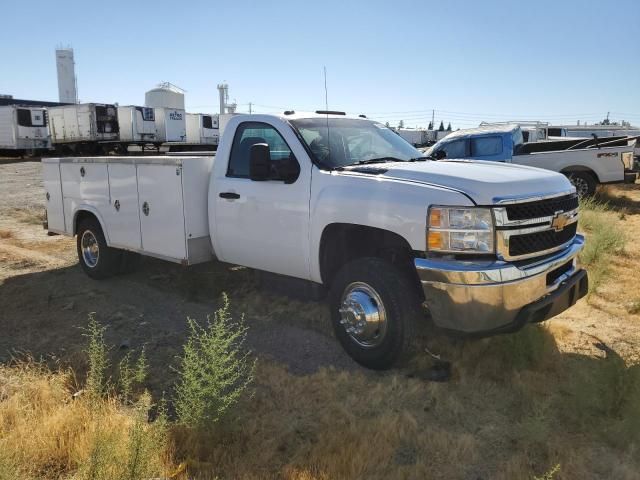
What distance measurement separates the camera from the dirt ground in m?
3.17

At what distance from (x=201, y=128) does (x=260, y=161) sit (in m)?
34.1

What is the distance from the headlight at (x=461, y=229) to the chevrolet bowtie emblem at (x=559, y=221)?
2.25 ft

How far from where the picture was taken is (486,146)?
42.1ft

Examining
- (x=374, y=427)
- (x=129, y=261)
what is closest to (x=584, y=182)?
(x=129, y=261)

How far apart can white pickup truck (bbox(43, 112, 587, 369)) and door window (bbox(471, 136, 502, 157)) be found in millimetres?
7848

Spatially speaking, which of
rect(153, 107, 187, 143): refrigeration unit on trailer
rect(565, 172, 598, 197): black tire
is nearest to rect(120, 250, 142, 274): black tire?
rect(565, 172, 598, 197): black tire

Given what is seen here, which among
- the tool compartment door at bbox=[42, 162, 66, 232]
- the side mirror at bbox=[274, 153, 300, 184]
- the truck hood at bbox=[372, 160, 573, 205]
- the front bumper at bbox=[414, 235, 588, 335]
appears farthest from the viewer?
the tool compartment door at bbox=[42, 162, 66, 232]

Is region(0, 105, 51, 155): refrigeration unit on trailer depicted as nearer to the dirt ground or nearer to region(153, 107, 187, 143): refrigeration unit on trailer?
region(153, 107, 187, 143): refrigeration unit on trailer

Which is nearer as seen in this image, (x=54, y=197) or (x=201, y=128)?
(x=54, y=197)

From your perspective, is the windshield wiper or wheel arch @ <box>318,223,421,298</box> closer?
wheel arch @ <box>318,223,421,298</box>

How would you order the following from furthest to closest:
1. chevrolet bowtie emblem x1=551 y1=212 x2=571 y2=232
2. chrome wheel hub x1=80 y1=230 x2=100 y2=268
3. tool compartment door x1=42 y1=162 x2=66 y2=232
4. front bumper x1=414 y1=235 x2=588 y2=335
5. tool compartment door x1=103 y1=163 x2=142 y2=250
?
tool compartment door x1=42 y1=162 x2=66 y2=232 → chrome wheel hub x1=80 y1=230 x2=100 y2=268 → tool compartment door x1=103 y1=163 x2=142 y2=250 → chevrolet bowtie emblem x1=551 y1=212 x2=571 y2=232 → front bumper x1=414 y1=235 x2=588 y2=335

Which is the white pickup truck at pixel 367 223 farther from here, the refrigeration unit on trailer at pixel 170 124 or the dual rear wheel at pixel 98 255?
the refrigeration unit on trailer at pixel 170 124

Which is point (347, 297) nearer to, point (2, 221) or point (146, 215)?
point (146, 215)

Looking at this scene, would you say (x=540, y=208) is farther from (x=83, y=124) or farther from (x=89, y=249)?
(x=83, y=124)
